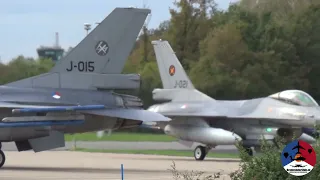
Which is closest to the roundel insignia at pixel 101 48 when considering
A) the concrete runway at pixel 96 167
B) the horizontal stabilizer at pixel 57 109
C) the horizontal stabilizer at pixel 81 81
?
the horizontal stabilizer at pixel 81 81

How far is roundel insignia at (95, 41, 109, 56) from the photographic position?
61.6 ft

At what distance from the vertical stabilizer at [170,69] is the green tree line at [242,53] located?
420 inches

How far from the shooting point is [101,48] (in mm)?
18812

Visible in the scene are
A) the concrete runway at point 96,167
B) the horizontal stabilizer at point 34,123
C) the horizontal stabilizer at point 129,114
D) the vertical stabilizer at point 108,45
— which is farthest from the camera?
the vertical stabilizer at point 108,45

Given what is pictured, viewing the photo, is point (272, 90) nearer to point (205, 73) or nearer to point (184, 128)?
point (205, 73)

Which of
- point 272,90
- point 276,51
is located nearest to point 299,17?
point 276,51

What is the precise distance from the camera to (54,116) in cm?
1759

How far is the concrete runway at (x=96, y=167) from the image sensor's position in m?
16.7

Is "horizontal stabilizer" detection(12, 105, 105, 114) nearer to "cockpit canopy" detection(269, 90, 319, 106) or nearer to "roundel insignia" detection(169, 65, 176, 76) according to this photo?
"cockpit canopy" detection(269, 90, 319, 106)

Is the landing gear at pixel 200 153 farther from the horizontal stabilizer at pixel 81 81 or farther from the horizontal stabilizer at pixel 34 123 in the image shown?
the horizontal stabilizer at pixel 34 123

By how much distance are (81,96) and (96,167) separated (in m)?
2.74

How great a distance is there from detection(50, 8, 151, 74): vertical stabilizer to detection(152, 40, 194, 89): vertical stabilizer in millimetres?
7825

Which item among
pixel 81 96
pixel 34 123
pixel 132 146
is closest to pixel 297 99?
pixel 81 96

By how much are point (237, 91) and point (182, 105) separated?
44.1ft
